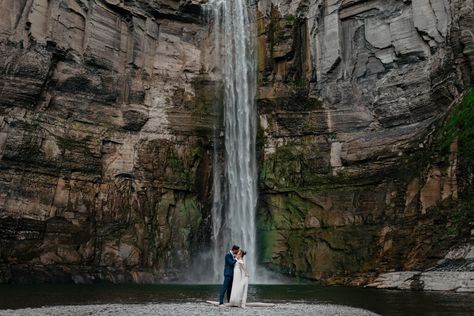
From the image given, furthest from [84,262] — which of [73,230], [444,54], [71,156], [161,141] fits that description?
[444,54]

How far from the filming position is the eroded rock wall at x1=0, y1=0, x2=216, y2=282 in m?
33.7

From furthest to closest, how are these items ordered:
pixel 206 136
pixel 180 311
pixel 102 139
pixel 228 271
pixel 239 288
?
pixel 206 136, pixel 102 139, pixel 228 271, pixel 239 288, pixel 180 311

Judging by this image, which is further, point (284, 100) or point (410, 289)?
point (284, 100)

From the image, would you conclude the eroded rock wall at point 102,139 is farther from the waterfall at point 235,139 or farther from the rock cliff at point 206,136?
the waterfall at point 235,139

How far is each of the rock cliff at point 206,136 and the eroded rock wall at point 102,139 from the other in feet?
0.33

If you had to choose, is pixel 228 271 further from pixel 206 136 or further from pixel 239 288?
pixel 206 136

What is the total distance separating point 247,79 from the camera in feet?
141

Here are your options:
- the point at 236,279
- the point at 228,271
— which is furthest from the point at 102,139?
the point at 236,279

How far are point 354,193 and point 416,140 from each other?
5.24m

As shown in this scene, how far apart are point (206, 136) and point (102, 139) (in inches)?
301

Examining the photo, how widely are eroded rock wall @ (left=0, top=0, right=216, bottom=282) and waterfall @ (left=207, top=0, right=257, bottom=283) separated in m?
1.17

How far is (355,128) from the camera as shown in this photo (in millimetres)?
39281

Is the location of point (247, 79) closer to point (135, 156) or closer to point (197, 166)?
point (197, 166)

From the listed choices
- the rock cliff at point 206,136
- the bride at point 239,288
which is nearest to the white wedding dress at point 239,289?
the bride at point 239,288
